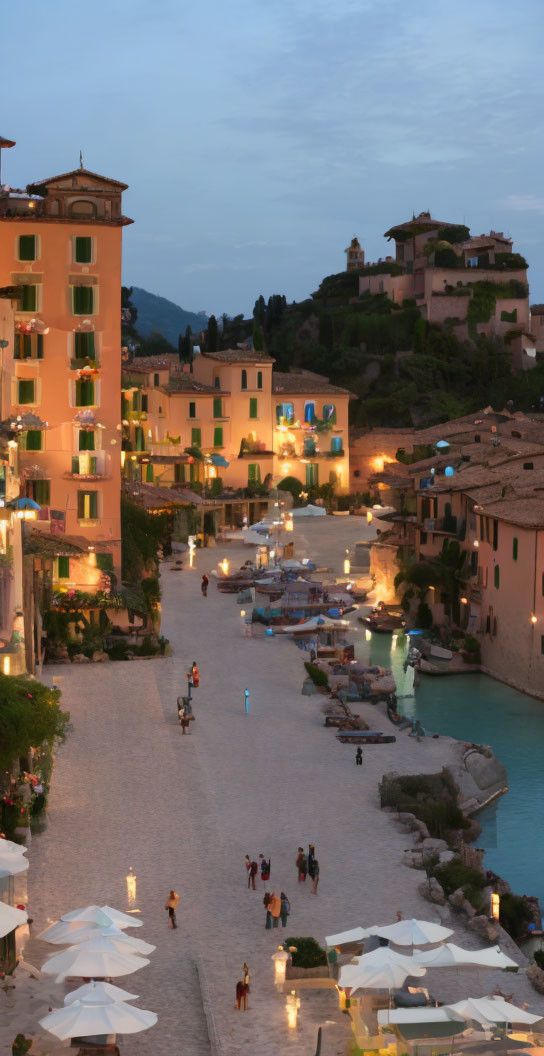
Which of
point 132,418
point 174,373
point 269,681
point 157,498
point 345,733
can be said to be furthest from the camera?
point 174,373

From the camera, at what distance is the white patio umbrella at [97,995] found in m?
18.4

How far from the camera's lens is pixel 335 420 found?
278ft

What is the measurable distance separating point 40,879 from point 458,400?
72.7m

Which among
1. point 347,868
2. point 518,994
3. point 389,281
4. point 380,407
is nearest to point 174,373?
point 380,407

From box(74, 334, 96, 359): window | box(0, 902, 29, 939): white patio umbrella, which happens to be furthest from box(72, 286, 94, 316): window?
box(0, 902, 29, 939): white patio umbrella

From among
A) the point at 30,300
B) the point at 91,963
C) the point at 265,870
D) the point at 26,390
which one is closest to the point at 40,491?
the point at 26,390

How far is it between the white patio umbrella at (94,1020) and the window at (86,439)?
28288 mm

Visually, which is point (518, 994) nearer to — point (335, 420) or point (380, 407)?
point (335, 420)

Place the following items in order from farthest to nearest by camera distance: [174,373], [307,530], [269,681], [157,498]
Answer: [174,373] < [307,530] < [157,498] < [269,681]

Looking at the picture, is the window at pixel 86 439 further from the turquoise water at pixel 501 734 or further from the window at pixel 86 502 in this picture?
the turquoise water at pixel 501 734

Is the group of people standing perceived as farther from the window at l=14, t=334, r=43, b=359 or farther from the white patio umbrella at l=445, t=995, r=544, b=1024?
the window at l=14, t=334, r=43, b=359

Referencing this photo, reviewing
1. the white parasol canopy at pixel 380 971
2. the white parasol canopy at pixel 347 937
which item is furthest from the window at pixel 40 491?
the white parasol canopy at pixel 380 971

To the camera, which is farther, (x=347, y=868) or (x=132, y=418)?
(x=132, y=418)

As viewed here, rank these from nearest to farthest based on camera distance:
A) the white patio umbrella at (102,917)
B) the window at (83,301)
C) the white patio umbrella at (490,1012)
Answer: the white patio umbrella at (490,1012) < the white patio umbrella at (102,917) < the window at (83,301)
